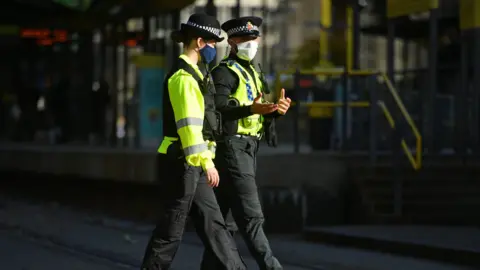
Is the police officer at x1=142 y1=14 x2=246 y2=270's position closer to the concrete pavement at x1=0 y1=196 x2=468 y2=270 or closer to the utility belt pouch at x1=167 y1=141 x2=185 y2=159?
the utility belt pouch at x1=167 y1=141 x2=185 y2=159

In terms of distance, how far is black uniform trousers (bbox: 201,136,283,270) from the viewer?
8102 millimetres

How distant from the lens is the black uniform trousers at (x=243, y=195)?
8102 mm

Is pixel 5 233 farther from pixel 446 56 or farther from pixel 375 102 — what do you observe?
pixel 446 56

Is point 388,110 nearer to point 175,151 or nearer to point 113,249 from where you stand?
point 113,249

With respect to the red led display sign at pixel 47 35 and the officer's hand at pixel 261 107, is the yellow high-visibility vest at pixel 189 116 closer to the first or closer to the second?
the officer's hand at pixel 261 107

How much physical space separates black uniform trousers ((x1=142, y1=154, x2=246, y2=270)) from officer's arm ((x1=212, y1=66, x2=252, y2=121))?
800 mm

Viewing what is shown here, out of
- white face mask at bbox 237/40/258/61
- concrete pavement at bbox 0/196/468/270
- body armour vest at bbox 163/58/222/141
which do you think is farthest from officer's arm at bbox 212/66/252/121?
concrete pavement at bbox 0/196/468/270

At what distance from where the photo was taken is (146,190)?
17328 millimetres

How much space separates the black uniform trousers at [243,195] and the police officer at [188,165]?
59 centimetres

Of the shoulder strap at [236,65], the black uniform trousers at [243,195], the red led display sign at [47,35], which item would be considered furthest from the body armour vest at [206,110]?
the red led display sign at [47,35]

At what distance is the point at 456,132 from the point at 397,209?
356cm

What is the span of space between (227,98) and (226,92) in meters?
0.05

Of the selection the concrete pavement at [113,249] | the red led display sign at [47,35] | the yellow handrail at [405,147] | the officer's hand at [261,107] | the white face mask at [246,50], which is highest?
the red led display sign at [47,35]

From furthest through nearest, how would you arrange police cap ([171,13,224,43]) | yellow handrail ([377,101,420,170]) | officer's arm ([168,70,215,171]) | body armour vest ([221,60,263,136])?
yellow handrail ([377,101,420,170]), body armour vest ([221,60,263,136]), police cap ([171,13,224,43]), officer's arm ([168,70,215,171])
